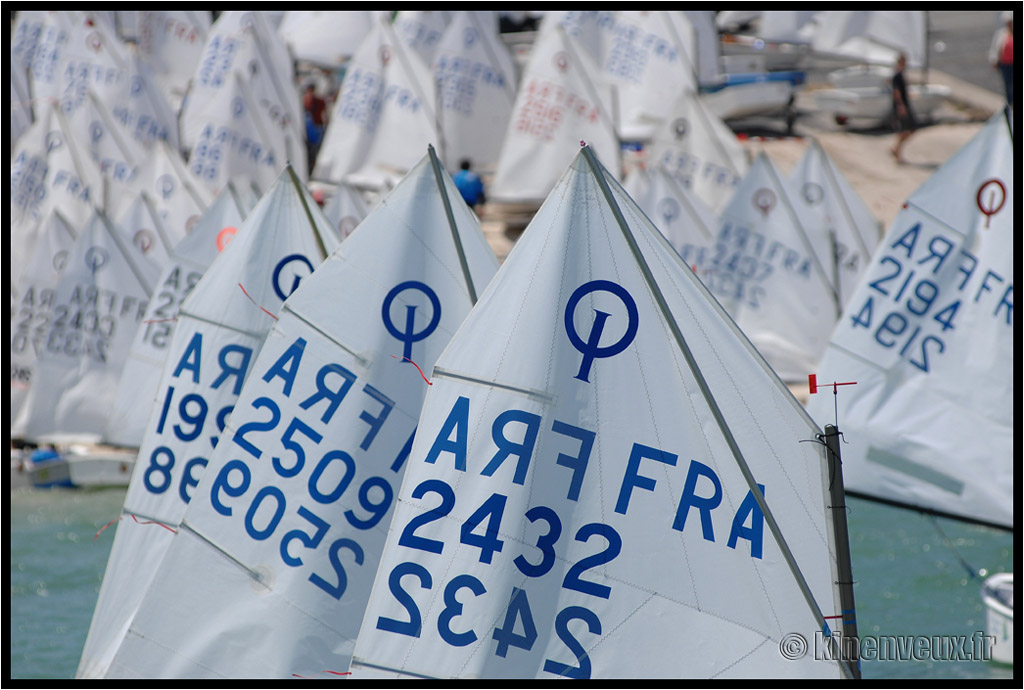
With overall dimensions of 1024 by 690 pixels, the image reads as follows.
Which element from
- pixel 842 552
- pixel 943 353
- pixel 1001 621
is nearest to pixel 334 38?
pixel 943 353

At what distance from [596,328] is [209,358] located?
3.86 m

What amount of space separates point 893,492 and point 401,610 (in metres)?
5.35

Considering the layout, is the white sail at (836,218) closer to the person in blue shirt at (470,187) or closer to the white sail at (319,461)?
the person in blue shirt at (470,187)

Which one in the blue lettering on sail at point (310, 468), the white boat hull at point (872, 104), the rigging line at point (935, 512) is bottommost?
the rigging line at point (935, 512)

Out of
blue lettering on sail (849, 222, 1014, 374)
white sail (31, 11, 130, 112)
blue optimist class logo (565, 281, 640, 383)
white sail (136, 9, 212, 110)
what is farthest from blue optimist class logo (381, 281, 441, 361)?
white sail (136, 9, 212, 110)

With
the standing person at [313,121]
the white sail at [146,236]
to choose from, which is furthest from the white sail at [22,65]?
the white sail at [146,236]

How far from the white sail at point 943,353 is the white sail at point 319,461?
4128 mm

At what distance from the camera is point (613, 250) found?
493 cm

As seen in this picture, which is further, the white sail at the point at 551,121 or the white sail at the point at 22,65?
the white sail at the point at 22,65

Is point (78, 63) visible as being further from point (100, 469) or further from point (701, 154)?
point (701, 154)

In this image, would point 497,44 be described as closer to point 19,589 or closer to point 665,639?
point 19,589

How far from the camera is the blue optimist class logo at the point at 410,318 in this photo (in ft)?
20.8

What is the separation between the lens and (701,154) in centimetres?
1869

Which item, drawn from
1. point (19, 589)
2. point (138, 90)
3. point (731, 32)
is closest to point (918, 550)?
point (19, 589)
